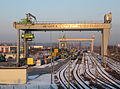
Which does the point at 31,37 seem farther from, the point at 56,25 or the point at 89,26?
the point at 89,26

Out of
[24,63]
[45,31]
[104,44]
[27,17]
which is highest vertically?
[27,17]

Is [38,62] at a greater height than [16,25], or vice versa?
[16,25]

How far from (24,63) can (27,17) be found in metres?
9.93

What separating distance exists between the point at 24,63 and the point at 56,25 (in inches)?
470

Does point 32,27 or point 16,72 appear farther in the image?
point 32,27

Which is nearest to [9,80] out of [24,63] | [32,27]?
[32,27]

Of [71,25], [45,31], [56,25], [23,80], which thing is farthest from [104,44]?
[23,80]

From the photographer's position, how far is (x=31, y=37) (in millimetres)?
36188

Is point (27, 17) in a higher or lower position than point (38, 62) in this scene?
higher

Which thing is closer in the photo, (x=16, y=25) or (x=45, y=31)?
(x=16, y=25)

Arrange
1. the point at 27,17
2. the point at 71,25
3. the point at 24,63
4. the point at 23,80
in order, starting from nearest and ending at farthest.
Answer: the point at 23,80 → the point at 71,25 → the point at 27,17 → the point at 24,63

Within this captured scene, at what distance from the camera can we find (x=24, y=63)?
132 feet

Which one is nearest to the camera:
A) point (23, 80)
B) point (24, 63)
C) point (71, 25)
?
point (23, 80)

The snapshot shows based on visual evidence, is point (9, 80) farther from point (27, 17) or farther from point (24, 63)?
point (24, 63)
